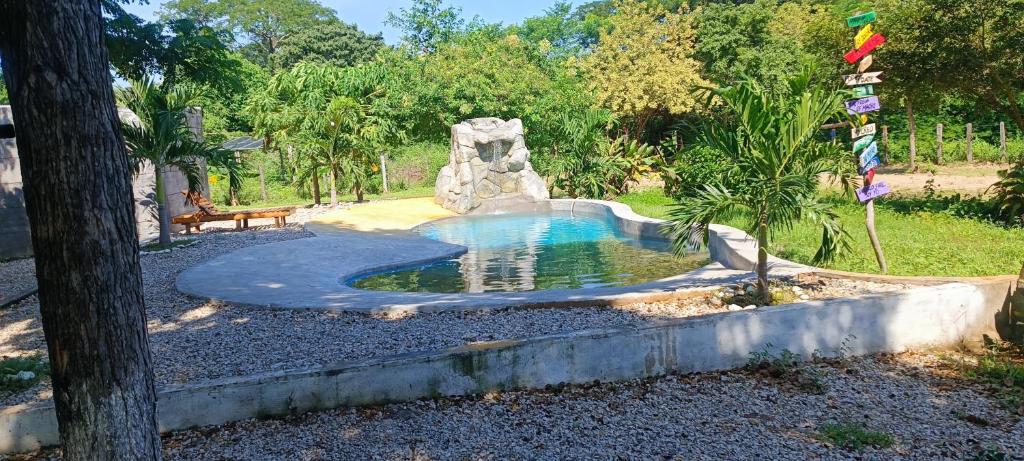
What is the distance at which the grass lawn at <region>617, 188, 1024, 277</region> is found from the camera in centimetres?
638

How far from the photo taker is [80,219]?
209 centimetres

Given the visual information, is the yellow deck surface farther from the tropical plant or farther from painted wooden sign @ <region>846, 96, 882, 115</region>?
the tropical plant

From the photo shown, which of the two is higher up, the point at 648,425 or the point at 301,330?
the point at 301,330

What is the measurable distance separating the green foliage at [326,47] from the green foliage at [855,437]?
3520cm

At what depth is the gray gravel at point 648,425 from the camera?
320 centimetres

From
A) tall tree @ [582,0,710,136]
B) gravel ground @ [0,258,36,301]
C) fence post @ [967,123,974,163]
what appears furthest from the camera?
tall tree @ [582,0,710,136]

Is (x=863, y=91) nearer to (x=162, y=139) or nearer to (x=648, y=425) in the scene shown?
(x=648, y=425)

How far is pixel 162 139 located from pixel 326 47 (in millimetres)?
27876

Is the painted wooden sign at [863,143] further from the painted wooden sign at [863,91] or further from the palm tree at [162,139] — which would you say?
the palm tree at [162,139]

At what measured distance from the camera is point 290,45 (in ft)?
122

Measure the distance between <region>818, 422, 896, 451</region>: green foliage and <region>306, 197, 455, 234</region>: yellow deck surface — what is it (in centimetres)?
1016

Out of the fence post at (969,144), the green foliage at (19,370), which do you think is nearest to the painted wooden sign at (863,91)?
the green foliage at (19,370)

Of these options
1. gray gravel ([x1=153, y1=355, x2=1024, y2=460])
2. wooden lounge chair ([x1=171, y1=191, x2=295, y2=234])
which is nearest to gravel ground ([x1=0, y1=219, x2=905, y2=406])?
gray gravel ([x1=153, y1=355, x2=1024, y2=460])

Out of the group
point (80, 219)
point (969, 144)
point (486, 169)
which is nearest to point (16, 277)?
point (80, 219)
